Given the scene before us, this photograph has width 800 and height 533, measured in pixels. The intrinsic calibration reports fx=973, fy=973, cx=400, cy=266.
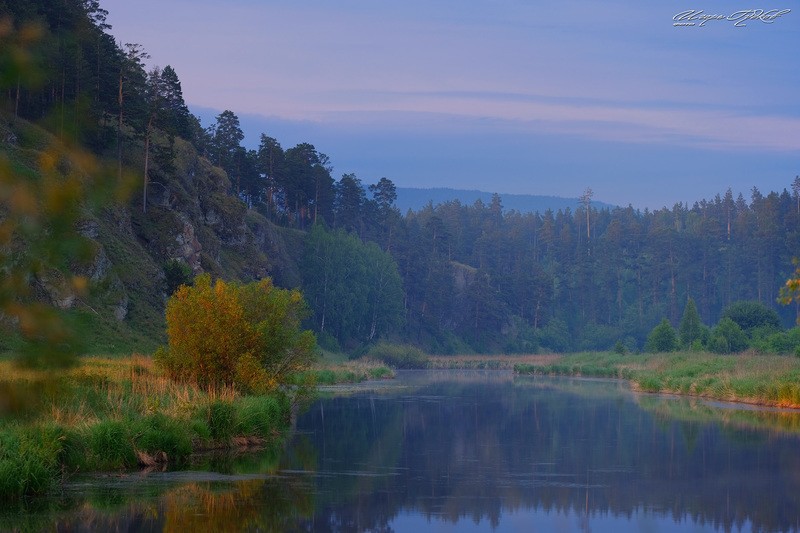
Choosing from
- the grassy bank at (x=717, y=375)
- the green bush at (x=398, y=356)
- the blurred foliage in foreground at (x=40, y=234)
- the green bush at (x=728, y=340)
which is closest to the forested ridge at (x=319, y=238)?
the blurred foliage in foreground at (x=40, y=234)

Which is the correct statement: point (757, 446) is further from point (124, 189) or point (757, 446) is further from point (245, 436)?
point (124, 189)

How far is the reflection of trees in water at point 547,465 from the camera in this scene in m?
24.0

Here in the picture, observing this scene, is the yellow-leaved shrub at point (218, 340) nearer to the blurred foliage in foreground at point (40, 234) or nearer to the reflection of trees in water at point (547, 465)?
the reflection of trees in water at point (547, 465)

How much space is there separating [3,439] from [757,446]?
26.2 metres

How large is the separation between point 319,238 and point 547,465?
9153 cm

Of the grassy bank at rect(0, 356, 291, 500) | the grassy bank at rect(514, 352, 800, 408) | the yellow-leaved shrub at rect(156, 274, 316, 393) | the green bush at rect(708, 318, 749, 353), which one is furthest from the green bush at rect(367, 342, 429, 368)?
the grassy bank at rect(0, 356, 291, 500)

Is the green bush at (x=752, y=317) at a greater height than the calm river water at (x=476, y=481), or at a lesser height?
greater

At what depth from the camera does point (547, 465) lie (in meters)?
31.9

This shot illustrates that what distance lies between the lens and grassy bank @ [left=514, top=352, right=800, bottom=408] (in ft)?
179

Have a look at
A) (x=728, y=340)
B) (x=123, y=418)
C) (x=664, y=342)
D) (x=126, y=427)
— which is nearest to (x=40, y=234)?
(x=126, y=427)

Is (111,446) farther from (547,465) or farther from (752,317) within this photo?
(752,317)

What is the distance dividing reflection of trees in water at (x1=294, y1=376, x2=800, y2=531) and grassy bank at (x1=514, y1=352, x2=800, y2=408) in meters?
8.70

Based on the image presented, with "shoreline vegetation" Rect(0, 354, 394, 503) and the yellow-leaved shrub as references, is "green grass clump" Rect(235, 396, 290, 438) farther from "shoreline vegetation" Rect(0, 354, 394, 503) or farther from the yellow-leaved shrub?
the yellow-leaved shrub

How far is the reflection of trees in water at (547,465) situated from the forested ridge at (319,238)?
495 inches
